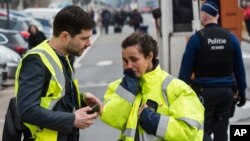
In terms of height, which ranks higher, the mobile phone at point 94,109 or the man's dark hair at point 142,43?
the man's dark hair at point 142,43

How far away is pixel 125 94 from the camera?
448 cm

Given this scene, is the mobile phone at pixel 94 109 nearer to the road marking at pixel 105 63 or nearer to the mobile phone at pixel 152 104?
the mobile phone at pixel 152 104

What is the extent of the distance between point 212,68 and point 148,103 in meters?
2.61

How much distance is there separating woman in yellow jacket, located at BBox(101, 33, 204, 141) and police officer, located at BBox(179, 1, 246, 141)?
2.47 m

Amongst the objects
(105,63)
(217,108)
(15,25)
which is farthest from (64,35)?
(15,25)

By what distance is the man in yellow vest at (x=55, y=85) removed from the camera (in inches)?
160

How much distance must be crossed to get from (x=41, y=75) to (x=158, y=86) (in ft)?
2.38

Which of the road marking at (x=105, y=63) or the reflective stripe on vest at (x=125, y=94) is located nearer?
the reflective stripe on vest at (x=125, y=94)

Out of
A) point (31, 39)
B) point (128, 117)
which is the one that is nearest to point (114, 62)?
point (31, 39)

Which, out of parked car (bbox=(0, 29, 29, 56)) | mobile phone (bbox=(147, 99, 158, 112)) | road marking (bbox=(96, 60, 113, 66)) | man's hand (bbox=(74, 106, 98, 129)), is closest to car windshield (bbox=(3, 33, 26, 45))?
parked car (bbox=(0, 29, 29, 56))

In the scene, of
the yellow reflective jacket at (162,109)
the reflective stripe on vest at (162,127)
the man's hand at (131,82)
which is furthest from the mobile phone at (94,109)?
the reflective stripe on vest at (162,127)

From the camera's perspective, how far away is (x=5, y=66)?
19.5m

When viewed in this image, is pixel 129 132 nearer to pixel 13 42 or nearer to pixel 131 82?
pixel 131 82

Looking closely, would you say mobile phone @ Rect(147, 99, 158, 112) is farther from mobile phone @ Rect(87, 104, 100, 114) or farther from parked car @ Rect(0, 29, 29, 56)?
parked car @ Rect(0, 29, 29, 56)
